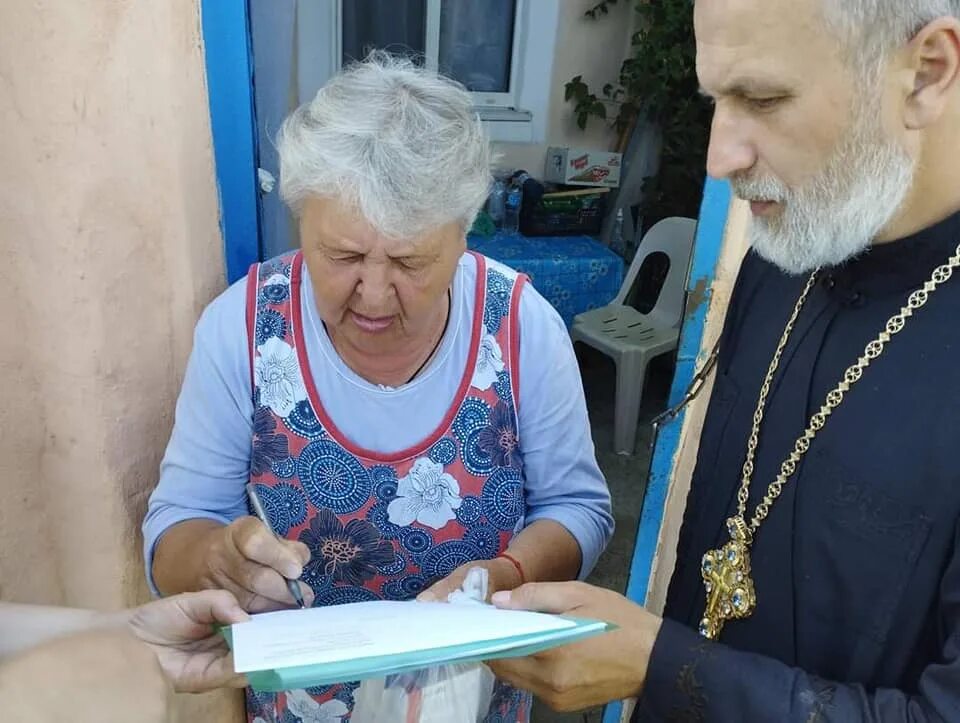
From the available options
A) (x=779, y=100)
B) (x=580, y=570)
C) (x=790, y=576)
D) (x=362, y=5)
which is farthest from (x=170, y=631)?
(x=362, y=5)

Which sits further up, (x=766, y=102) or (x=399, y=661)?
(x=766, y=102)

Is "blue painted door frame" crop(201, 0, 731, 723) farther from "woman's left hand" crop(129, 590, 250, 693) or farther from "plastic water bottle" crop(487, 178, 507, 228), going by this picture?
"plastic water bottle" crop(487, 178, 507, 228)

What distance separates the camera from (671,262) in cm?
466

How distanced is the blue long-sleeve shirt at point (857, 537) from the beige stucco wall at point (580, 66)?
411 cm

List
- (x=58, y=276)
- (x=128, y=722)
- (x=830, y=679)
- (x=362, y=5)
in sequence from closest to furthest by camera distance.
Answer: (x=128, y=722) → (x=830, y=679) → (x=58, y=276) → (x=362, y=5)

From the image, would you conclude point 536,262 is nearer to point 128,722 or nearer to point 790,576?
point 790,576

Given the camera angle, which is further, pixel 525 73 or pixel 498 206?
pixel 525 73

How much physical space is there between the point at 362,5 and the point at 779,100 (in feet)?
13.9

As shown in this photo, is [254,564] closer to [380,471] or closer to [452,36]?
[380,471]

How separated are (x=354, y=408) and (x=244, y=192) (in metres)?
0.61

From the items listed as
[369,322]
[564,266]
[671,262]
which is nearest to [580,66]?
[671,262]

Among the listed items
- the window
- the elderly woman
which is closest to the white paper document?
the elderly woman

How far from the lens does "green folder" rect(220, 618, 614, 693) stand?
80cm

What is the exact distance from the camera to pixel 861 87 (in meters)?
0.91
